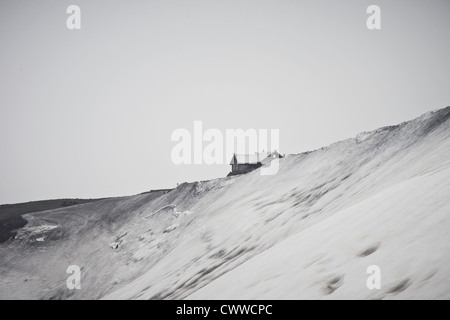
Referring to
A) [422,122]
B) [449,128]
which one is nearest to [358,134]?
[422,122]

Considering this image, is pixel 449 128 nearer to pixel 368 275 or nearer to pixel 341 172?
pixel 341 172

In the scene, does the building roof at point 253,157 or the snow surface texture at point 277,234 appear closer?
the snow surface texture at point 277,234

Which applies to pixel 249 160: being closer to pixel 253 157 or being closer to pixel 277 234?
pixel 253 157

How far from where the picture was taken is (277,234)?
54.9 ft

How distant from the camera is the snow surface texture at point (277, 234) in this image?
8047 mm

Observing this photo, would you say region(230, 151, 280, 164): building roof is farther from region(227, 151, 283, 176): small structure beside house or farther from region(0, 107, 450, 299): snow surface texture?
region(0, 107, 450, 299): snow surface texture

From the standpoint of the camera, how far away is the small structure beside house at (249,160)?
62537 millimetres

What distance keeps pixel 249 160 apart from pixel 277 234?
47.2 m

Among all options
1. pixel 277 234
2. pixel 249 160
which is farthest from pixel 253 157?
pixel 277 234

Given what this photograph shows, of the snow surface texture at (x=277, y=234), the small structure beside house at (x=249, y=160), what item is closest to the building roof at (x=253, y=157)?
the small structure beside house at (x=249, y=160)

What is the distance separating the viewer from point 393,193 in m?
11.9

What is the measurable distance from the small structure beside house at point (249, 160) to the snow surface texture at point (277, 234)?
22555mm

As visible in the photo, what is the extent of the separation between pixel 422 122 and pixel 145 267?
74.8 feet

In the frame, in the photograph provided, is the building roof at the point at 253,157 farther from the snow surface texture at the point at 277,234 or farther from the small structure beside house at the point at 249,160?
the snow surface texture at the point at 277,234
